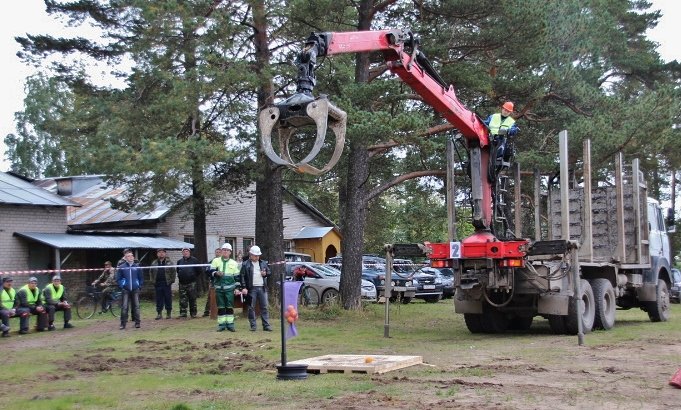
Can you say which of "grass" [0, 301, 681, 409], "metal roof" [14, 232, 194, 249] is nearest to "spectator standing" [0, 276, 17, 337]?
"grass" [0, 301, 681, 409]

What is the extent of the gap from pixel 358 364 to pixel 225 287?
644 cm

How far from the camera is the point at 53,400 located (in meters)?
8.81

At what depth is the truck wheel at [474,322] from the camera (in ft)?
55.1

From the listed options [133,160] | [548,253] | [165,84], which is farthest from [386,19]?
[548,253]

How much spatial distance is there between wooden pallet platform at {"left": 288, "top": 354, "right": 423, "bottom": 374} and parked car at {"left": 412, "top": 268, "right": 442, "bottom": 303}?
56.9ft

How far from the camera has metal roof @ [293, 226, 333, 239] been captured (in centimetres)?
4262

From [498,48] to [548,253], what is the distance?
308 inches

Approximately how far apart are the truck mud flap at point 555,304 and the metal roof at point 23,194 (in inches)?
709

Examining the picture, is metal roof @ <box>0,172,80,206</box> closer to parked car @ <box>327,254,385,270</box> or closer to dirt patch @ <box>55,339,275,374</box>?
parked car @ <box>327,254,385,270</box>

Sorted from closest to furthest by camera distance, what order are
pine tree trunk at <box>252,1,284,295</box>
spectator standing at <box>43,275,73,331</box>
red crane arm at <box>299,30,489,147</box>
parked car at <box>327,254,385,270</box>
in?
red crane arm at <box>299,30,489,147</box> → spectator standing at <box>43,275,73,331</box> → pine tree trunk at <box>252,1,284,295</box> → parked car at <box>327,254,385,270</box>

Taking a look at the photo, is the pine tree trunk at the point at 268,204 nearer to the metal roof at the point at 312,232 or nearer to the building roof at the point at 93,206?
the building roof at the point at 93,206

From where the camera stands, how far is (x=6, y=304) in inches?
679

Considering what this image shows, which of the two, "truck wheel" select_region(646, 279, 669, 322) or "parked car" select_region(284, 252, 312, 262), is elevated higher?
"parked car" select_region(284, 252, 312, 262)

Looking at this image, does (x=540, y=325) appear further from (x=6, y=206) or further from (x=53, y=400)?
(x=6, y=206)
